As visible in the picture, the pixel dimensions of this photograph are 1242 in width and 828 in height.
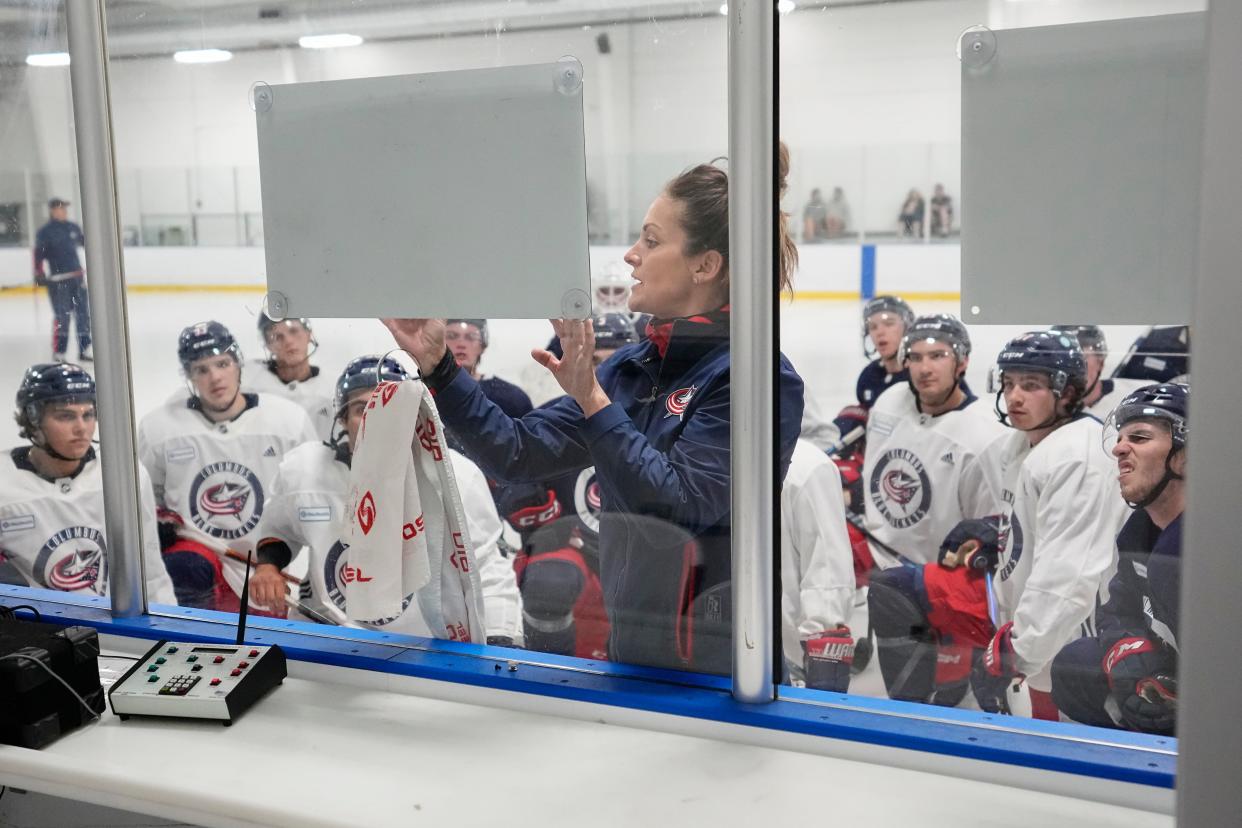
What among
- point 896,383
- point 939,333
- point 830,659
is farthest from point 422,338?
point 896,383

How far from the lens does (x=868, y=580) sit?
234 cm

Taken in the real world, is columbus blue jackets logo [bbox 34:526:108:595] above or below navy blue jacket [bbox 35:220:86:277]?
below

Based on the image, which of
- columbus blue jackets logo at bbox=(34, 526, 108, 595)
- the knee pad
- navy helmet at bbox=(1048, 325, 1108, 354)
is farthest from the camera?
columbus blue jackets logo at bbox=(34, 526, 108, 595)

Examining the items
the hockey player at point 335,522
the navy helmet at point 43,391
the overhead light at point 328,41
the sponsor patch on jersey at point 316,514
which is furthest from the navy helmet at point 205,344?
the overhead light at point 328,41

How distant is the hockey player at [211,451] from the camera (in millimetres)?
2367

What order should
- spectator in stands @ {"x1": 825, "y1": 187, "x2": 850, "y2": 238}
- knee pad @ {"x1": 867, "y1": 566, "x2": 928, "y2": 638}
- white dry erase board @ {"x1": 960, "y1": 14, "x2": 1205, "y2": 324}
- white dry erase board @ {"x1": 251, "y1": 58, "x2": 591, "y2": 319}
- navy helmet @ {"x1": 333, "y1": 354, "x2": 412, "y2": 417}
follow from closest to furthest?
white dry erase board @ {"x1": 960, "y1": 14, "x2": 1205, "y2": 324} → white dry erase board @ {"x1": 251, "y1": 58, "x2": 591, "y2": 319} → navy helmet @ {"x1": 333, "y1": 354, "x2": 412, "y2": 417} → knee pad @ {"x1": 867, "y1": 566, "x2": 928, "y2": 638} → spectator in stands @ {"x1": 825, "y1": 187, "x2": 850, "y2": 238}

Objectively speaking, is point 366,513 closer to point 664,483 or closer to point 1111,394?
point 664,483

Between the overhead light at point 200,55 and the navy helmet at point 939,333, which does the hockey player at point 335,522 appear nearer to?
the overhead light at point 200,55

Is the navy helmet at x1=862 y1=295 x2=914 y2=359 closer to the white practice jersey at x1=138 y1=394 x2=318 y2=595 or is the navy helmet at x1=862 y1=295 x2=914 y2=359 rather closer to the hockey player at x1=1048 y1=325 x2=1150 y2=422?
the hockey player at x1=1048 y1=325 x2=1150 y2=422

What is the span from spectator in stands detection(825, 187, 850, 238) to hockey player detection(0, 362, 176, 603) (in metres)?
4.12

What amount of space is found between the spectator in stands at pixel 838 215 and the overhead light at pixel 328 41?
14.0ft

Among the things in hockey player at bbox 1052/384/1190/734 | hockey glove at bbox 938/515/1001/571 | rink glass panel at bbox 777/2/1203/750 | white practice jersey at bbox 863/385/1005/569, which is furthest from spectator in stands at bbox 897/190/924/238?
hockey player at bbox 1052/384/1190/734

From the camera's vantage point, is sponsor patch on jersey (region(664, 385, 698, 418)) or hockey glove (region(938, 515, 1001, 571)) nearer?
sponsor patch on jersey (region(664, 385, 698, 418))

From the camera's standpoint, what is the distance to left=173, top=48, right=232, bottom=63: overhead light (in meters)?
1.95
